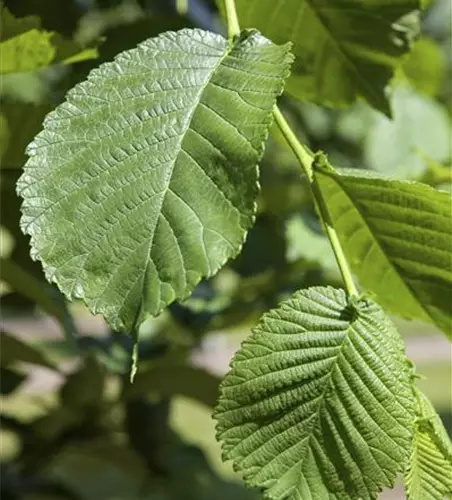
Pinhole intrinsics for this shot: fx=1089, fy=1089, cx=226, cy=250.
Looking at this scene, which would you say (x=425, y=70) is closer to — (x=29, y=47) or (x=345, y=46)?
(x=345, y=46)

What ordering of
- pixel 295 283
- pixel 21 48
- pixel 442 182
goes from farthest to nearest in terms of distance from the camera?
1. pixel 295 283
2. pixel 442 182
3. pixel 21 48

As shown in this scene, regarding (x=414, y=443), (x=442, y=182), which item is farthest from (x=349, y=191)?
(x=442, y=182)

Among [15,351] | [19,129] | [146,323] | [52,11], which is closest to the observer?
[19,129]

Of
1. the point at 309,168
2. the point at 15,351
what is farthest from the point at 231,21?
the point at 15,351

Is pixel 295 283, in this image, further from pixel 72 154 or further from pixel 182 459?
pixel 72 154

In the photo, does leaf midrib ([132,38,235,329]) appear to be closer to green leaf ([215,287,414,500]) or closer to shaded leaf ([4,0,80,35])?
green leaf ([215,287,414,500])

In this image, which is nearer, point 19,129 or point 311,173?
point 311,173

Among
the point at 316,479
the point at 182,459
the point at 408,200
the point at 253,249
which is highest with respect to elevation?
the point at 253,249
